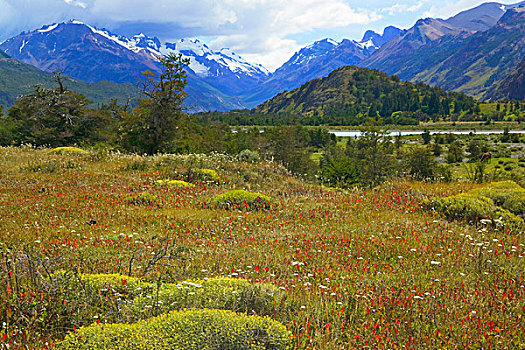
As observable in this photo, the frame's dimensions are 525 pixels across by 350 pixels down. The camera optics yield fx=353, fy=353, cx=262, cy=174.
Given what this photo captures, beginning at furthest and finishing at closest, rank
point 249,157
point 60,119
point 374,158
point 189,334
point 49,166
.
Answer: point 374,158
point 60,119
point 249,157
point 49,166
point 189,334

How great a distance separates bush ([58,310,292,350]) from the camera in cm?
354

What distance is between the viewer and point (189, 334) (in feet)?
12.3

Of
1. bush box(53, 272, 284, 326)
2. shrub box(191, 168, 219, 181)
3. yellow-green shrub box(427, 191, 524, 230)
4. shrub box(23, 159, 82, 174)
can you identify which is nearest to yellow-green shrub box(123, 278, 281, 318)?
bush box(53, 272, 284, 326)

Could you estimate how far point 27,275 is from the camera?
5.07 meters

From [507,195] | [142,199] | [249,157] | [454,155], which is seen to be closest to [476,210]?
[507,195]

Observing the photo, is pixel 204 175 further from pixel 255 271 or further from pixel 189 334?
pixel 189 334

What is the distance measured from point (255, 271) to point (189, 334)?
2680mm

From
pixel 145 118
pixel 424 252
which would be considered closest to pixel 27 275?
pixel 424 252

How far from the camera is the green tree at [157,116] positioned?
2795 centimetres

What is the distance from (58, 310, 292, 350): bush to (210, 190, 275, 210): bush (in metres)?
7.64

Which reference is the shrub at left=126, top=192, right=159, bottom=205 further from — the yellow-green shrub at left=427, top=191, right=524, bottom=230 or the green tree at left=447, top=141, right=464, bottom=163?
the green tree at left=447, top=141, right=464, bottom=163

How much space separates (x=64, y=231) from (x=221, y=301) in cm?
522

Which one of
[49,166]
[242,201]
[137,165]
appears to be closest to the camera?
[242,201]

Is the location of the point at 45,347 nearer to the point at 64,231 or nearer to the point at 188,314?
the point at 188,314
